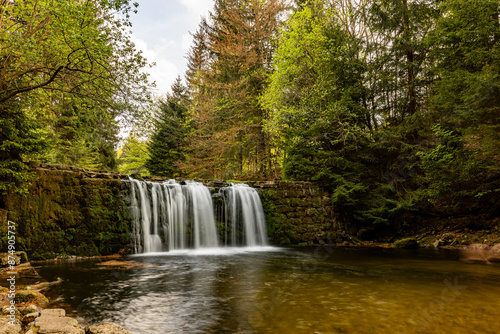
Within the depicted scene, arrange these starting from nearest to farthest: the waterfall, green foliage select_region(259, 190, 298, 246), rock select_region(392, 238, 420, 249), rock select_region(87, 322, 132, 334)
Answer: rock select_region(87, 322, 132, 334) < the waterfall < rock select_region(392, 238, 420, 249) < green foliage select_region(259, 190, 298, 246)

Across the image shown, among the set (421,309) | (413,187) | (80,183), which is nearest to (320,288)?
(421,309)

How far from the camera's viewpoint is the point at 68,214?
25.5 ft

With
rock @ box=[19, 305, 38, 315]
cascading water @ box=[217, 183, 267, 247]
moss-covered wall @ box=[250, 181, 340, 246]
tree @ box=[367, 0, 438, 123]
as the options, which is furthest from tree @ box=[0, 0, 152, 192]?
tree @ box=[367, 0, 438, 123]

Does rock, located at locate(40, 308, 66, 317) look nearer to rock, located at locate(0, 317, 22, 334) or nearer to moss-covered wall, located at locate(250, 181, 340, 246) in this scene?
rock, located at locate(0, 317, 22, 334)

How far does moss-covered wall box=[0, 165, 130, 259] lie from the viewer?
6.97 meters

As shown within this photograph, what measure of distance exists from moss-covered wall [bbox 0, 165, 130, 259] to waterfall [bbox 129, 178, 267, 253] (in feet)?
1.88

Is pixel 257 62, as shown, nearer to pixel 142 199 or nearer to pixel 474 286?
pixel 142 199

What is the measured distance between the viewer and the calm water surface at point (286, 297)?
310cm

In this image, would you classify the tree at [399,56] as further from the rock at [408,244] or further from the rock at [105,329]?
the rock at [105,329]

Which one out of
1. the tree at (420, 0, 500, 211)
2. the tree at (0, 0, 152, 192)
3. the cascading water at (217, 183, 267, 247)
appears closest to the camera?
the tree at (0, 0, 152, 192)

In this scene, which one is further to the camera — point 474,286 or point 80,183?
point 80,183

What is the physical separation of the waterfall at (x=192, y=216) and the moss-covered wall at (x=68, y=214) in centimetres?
57

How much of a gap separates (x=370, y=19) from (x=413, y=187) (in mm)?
8880

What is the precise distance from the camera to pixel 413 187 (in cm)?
1251
